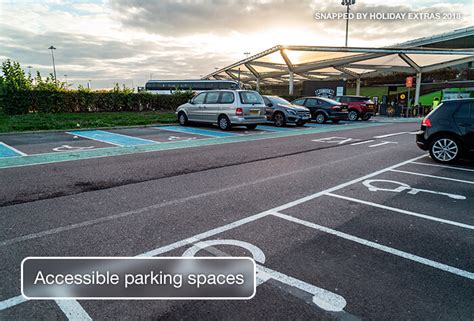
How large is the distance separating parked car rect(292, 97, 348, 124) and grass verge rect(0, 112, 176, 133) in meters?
8.68

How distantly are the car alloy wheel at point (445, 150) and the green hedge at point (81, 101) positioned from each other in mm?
17518

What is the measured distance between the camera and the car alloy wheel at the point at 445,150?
821cm

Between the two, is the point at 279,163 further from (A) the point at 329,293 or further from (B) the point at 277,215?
(A) the point at 329,293

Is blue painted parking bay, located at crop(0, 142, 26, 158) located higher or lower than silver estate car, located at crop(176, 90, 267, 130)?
lower

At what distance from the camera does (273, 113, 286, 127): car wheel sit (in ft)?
58.1

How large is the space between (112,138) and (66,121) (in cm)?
527

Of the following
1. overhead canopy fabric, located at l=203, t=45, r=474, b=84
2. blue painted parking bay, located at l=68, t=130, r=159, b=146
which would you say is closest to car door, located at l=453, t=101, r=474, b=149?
blue painted parking bay, located at l=68, t=130, r=159, b=146

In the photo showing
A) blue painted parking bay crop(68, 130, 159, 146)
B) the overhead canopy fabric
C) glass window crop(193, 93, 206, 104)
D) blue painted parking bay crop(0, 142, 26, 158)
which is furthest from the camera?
the overhead canopy fabric

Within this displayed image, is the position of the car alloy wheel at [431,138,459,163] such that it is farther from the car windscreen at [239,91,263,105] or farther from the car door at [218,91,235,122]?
the car door at [218,91,235,122]

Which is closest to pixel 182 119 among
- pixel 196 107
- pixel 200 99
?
pixel 196 107

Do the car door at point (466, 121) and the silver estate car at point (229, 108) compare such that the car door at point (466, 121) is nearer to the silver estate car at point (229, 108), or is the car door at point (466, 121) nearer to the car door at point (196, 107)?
the silver estate car at point (229, 108)

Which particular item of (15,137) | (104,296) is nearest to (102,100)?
(15,137)

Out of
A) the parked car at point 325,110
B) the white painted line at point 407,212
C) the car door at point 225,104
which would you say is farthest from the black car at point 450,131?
the parked car at point 325,110

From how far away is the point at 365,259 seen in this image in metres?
3.41
